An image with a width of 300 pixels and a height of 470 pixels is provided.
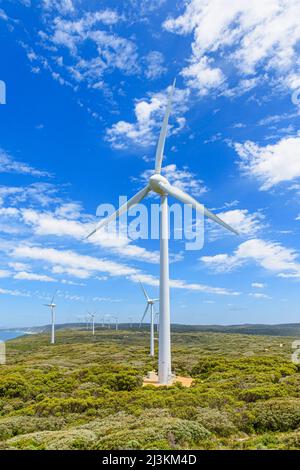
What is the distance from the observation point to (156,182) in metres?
35.6

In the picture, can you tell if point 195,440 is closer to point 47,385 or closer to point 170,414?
point 170,414

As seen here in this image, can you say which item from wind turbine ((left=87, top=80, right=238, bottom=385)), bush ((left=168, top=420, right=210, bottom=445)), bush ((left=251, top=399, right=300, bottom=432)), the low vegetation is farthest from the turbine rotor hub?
bush ((left=168, top=420, right=210, bottom=445))

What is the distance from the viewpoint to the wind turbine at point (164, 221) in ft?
103

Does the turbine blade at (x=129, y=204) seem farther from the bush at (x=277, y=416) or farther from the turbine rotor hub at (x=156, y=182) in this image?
the bush at (x=277, y=416)

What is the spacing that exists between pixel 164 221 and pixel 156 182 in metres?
4.27

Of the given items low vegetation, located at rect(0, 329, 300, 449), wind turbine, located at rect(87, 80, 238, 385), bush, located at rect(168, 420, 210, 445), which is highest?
wind turbine, located at rect(87, 80, 238, 385)

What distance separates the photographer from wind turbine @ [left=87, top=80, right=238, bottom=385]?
31.4 m

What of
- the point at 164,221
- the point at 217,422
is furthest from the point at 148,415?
the point at 164,221

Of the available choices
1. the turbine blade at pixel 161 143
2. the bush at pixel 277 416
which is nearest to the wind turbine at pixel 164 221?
the turbine blade at pixel 161 143

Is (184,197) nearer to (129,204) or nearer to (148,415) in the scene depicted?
(129,204)

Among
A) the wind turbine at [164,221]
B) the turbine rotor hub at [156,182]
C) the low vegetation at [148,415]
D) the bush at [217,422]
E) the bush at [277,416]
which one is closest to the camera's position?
the low vegetation at [148,415]

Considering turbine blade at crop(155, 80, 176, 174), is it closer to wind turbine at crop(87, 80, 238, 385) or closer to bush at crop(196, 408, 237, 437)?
wind turbine at crop(87, 80, 238, 385)

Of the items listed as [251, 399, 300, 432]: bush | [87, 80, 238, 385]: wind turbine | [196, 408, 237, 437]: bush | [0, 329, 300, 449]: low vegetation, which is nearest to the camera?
[0, 329, 300, 449]: low vegetation
